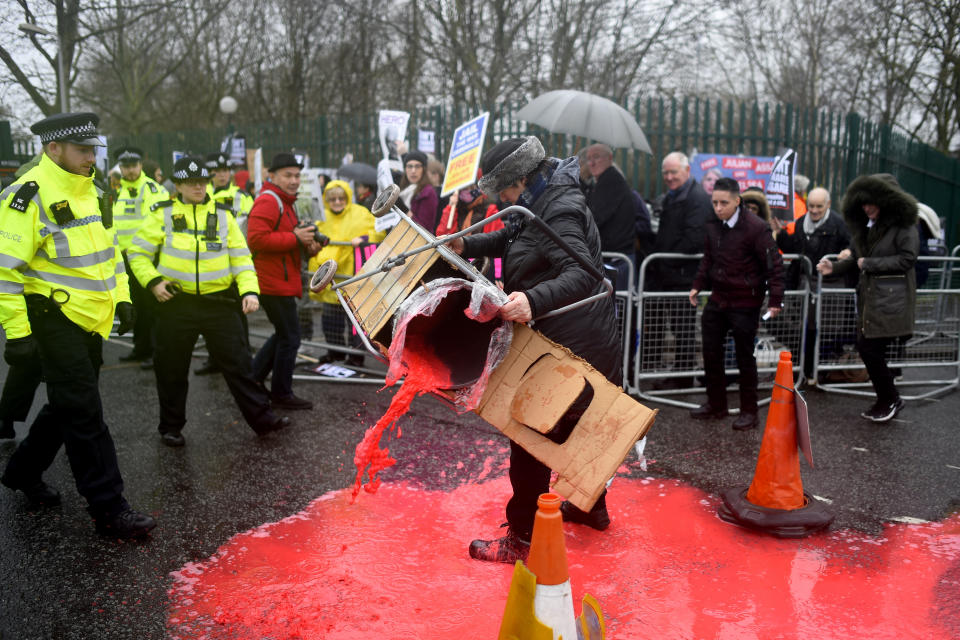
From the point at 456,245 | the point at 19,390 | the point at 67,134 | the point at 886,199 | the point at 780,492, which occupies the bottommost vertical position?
the point at 780,492

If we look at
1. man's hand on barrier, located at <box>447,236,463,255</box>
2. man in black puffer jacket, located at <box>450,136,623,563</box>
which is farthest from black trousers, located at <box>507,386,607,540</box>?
man's hand on barrier, located at <box>447,236,463,255</box>

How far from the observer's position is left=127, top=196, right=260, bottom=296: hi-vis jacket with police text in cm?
535

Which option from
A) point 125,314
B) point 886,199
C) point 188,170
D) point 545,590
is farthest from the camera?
point 886,199

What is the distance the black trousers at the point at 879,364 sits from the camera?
6.34 meters

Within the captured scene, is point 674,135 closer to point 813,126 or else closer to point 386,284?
point 813,126

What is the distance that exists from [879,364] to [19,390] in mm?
6862

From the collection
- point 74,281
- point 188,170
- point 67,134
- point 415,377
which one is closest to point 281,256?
point 188,170

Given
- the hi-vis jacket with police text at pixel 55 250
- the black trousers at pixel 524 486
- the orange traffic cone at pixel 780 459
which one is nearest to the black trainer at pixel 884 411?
the orange traffic cone at pixel 780 459

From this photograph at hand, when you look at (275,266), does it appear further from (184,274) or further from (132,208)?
(132,208)

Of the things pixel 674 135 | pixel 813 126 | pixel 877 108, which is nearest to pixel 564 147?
pixel 674 135

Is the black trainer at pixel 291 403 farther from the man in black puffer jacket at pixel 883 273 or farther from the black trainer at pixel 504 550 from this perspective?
the man in black puffer jacket at pixel 883 273

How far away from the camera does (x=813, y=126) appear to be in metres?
11.5

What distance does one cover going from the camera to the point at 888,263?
6.20 m

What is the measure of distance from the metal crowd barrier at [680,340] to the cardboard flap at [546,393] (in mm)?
3872
